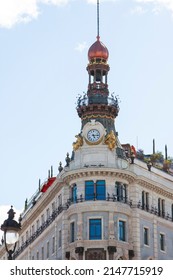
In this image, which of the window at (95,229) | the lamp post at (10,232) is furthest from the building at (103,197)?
the lamp post at (10,232)

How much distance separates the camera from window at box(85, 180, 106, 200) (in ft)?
208

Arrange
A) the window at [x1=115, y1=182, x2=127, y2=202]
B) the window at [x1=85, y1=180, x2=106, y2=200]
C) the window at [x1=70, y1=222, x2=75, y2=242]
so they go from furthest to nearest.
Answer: the window at [x1=115, y1=182, x2=127, y2=202] → the window at [x1=70, y1=222, x2=75, y2=242] → the window at [x1=85, y1=180, x2=106, y2=200]

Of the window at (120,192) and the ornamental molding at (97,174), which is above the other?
the ornamental molding at (97,174)

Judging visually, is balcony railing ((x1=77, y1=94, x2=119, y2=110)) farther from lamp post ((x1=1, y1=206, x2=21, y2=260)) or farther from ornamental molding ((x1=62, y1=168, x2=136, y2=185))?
lamp post ((x1=1, y1=206, x2=21, y2=260))

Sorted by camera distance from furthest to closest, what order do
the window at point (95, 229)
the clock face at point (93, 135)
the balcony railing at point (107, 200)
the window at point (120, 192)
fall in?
the clock face at point (93, 135) < the window at point (120, 192) < the balcony railing at point (107, 200) < the window at point (95, 229)

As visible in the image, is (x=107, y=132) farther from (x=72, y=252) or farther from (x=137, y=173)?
(x=72, y=252)

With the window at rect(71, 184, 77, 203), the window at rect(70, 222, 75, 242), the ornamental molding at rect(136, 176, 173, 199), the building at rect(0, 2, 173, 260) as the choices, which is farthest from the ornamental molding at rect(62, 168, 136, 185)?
the window at rect(70, 222, 75, 242)

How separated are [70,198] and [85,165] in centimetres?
355

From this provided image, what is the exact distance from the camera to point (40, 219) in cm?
7719

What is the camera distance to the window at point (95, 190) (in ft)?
208

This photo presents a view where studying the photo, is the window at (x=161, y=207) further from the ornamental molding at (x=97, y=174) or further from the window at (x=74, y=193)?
the window at (x=74, y=193)

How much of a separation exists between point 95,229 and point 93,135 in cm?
933
